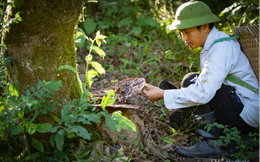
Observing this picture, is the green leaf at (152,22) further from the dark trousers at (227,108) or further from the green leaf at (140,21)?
the dark trousers at (227,108)

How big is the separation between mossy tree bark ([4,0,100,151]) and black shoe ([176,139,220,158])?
4.16ft

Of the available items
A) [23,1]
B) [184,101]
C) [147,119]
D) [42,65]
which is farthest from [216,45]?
[23,1]

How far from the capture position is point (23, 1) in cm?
182

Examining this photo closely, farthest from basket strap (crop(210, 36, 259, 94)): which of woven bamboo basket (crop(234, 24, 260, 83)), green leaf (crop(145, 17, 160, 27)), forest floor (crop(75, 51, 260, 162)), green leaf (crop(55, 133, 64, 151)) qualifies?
green leaf (crop(145, 17, 160, 27))

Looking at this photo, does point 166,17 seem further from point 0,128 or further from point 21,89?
point 0,128

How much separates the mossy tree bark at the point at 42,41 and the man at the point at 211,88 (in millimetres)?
885

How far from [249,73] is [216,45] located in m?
0.43

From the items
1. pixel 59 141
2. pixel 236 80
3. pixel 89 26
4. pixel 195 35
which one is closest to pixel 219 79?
pixel 236 80

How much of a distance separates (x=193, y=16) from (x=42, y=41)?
1.37 meters

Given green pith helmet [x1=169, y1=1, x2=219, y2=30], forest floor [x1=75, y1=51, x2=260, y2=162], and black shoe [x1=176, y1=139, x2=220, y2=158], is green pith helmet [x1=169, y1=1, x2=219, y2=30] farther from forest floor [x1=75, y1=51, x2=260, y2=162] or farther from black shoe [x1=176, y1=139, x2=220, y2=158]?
black shoe [x1=176, y1=139, x2=220, y2=158]

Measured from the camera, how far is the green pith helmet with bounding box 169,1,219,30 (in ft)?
6.56

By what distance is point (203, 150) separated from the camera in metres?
2.22

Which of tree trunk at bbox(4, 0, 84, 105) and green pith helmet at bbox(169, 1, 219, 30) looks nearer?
tree trunk at bbox(4, 0, 84, 105)

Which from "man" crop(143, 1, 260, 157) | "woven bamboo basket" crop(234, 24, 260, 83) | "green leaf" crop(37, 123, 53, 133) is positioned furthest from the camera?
"woven bamboo basket" crop(234, 24, 260, 83)
